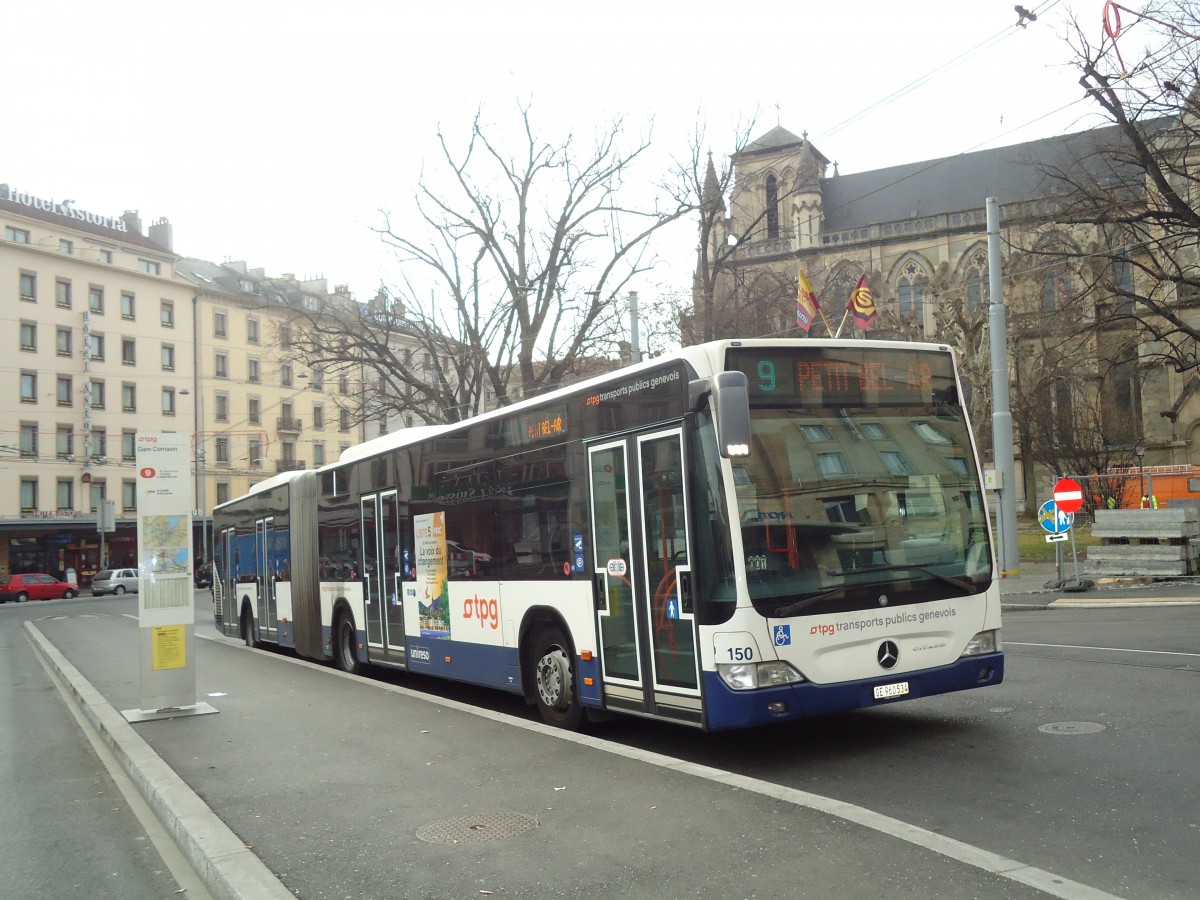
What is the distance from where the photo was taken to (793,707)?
7316mm

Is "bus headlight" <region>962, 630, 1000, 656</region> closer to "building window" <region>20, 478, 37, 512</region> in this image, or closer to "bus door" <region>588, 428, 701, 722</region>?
"bus door" <region>588, 428, 701, 722</region>

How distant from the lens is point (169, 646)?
434 inches

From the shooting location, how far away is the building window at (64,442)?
62031 millimetres

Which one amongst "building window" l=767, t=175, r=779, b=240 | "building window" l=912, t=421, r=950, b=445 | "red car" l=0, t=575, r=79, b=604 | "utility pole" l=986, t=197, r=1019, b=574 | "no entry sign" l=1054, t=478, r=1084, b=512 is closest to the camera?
"building window" l=912, t=421, r=950, b=445

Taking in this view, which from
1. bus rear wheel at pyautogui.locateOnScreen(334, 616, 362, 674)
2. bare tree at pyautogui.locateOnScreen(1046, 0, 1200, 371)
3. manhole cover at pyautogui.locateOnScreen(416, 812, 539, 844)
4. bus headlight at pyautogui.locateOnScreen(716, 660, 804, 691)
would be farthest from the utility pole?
manhole cover at pyautogui.locateOnScreen(416, 812, 539, 844)

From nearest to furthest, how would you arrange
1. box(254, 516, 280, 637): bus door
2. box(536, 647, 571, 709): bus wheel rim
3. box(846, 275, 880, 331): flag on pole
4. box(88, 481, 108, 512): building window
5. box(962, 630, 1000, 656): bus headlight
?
box(962, 630, 1000, 656): bus headlight, box(536, 647, 571, 709): bus wheel rim, box(846, 275, 880, 331): flag on pole, box(254, 516, 280, 637): bus door, box(88, 481, 108, 512): building window

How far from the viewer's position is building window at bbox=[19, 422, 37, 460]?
198 feet

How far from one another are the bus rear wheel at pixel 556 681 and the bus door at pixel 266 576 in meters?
10.3

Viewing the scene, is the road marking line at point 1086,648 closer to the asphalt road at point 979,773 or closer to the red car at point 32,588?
the asphalt road at point 979,773

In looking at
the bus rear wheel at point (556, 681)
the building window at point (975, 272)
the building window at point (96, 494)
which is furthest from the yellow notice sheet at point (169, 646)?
the building window at point (975, 272)

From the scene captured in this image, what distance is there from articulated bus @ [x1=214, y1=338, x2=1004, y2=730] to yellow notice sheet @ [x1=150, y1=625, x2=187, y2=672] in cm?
328

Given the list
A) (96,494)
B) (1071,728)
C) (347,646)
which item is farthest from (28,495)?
(1071,728)

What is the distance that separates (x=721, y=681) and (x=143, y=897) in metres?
3.55

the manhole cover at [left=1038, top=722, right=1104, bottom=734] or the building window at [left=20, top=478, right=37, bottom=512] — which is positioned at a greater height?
the building window at [left=20, top=478, right=37, bottom=512]
